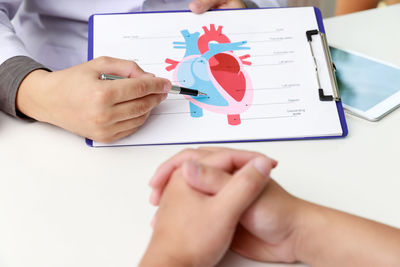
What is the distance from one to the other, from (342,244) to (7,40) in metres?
0.64

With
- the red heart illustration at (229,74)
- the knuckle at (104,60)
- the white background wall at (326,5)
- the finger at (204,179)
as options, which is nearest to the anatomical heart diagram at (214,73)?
the red heart illustration at (229,74)

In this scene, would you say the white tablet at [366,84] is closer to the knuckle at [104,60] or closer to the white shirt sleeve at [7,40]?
the knuckle at [104,60]

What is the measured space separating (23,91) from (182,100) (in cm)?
25

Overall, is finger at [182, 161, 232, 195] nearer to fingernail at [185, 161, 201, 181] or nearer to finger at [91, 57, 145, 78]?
fingernail at [185, 161, 201, 181]

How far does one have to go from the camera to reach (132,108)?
665 millimetres

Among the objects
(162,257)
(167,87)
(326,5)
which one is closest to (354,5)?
(326,5)

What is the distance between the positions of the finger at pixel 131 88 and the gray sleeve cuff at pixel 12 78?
18 centimetres

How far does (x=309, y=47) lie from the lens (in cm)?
81

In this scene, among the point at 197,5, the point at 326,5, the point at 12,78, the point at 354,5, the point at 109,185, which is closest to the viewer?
the point at 109,185

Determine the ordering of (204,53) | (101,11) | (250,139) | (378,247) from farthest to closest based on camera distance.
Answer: (101,11), (204,53), (250,139), (378,247)

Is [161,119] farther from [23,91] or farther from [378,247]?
[378,247]

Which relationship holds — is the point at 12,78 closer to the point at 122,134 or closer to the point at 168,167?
the point at 122,134

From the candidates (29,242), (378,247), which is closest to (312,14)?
(378,247)

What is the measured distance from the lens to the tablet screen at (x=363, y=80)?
2.53 ft
